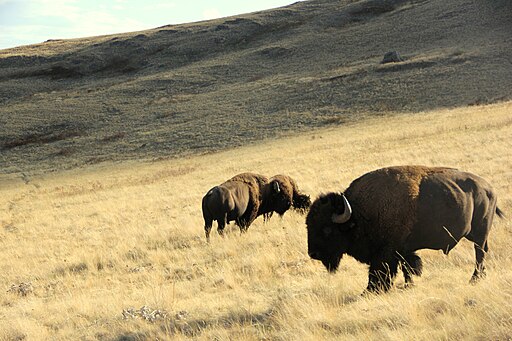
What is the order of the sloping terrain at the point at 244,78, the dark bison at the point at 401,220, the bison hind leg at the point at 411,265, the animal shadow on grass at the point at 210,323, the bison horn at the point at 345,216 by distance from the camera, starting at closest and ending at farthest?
1. the animal shadow on grass at the point at 210,323
2. the bison horn at the point at 345,216
3. the dark bison at the point at 401,220
4. the bison hind leg at the point at 411,265
5. the sloping terrain at the point at 244,78

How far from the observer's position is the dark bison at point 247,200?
13906mm

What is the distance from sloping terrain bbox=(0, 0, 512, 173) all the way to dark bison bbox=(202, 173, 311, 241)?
26497 millimetres

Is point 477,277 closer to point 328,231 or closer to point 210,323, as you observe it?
point 328,231

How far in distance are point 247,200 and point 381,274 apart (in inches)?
311

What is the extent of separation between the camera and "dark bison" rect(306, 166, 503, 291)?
687cm

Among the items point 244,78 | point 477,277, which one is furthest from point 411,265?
point 244,78

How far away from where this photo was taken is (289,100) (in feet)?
176

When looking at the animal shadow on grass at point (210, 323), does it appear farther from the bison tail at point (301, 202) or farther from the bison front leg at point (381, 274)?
the bison tail at point (301, 202)

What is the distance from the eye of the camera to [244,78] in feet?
239

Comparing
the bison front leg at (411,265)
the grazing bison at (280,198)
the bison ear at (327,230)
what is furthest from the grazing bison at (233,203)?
the bison front leg at (411,265)

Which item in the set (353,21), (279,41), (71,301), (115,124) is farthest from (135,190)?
(353,21)

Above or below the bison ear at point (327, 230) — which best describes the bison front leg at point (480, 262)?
below

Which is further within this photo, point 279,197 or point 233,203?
point 279,197

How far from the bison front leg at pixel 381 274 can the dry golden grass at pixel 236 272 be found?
25 centimetres
